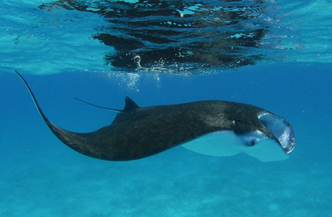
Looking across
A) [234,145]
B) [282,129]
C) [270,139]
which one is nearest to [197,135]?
[234,145]

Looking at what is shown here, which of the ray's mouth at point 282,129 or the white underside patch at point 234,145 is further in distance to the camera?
the ray's mouth at point 282,129

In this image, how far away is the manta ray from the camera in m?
3.20

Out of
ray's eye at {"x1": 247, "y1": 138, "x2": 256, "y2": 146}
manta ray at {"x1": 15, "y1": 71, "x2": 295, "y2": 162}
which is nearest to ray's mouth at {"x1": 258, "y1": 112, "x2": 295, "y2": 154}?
manta ray at {"x1": 15, "y1": 71, "x2": 295, "y2": 162}

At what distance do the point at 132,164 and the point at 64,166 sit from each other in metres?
5.91

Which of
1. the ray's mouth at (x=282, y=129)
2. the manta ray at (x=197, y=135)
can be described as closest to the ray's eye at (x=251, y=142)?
the manta ray at (x=197, y=135)

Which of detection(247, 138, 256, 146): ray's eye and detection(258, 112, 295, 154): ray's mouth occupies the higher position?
detection(247, 138, 256, 146): ray's eye

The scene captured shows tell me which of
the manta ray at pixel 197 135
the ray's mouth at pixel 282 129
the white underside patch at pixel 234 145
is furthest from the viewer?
the ray's mouth at pixel 282 129

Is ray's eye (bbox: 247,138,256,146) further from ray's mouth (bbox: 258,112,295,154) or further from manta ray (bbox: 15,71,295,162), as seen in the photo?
ray's mouth (bbox: 258,112,295,154)

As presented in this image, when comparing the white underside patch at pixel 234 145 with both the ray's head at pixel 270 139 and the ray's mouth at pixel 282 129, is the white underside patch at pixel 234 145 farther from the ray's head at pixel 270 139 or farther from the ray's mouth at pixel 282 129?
the ray's mouth at pixel 282 129

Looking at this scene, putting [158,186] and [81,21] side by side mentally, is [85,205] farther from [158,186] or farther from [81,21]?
[81,21]

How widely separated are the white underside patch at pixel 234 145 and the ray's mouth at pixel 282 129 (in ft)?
2.57

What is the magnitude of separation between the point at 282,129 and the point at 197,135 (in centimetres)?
287

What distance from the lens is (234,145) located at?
13.5ft

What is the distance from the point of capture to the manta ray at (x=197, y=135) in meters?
3.20
